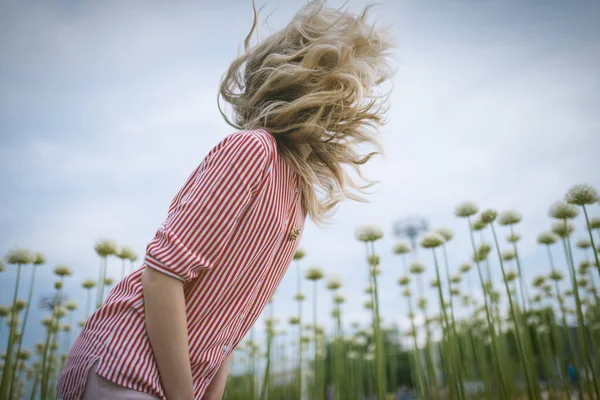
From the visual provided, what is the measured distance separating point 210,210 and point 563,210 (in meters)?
1.81

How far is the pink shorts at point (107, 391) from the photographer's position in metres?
0.53

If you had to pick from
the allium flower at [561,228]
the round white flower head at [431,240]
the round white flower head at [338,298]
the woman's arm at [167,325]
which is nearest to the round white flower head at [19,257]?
the woman's arm at [167,325]

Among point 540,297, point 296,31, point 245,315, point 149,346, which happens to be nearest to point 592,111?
point 540,297

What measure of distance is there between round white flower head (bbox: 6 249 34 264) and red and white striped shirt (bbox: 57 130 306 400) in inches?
64.2

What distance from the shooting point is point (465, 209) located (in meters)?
1.93

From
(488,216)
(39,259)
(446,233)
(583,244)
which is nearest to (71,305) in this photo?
(39,259)

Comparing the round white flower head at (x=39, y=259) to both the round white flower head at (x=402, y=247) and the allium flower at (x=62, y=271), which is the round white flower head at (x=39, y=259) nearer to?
the allium flower at (x=62, y=271)

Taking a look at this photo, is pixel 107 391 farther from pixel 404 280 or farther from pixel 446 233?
pixel 404 280

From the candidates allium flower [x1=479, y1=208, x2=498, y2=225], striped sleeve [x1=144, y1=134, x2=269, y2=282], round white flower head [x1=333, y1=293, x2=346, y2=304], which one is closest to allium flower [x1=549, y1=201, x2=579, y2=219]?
allium flower [x1=479, y1=208, x2=498, y2=225]

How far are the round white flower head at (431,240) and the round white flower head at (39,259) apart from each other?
2129mm

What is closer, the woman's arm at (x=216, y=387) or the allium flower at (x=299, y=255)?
the woman's arm at (x=216, y=387)

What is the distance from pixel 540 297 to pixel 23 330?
394 centimetres

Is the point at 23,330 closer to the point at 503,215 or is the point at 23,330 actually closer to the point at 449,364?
the point at 449,364

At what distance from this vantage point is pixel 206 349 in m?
0.64
